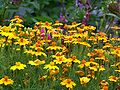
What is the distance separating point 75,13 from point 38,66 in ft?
5.98

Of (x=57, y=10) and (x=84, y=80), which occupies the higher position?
(x=84, y=80)

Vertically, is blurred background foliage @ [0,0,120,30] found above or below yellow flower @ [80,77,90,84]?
below

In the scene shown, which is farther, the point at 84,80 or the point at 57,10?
the point at 57,10

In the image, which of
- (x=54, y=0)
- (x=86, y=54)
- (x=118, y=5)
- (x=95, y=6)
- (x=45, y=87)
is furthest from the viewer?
(x=54, y=0)

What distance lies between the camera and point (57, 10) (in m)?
4.05

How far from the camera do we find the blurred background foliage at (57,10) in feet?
10.9

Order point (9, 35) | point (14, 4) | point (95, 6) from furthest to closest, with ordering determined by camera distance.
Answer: point (95, 6)
point (14, 4)
point (9, 35)

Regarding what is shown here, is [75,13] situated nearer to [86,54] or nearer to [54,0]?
[54,0]

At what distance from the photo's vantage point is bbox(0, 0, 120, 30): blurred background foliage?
3.32m

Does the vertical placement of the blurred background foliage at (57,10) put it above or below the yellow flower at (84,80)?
below

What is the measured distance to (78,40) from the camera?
83.5 inches

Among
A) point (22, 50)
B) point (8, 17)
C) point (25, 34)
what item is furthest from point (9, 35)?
point (8, 17)

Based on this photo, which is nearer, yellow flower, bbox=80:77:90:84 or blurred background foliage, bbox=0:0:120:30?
yellow flower, bbox=80:77:90:84

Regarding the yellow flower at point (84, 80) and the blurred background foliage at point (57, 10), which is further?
the blurred background foliage at point (57, 10)
